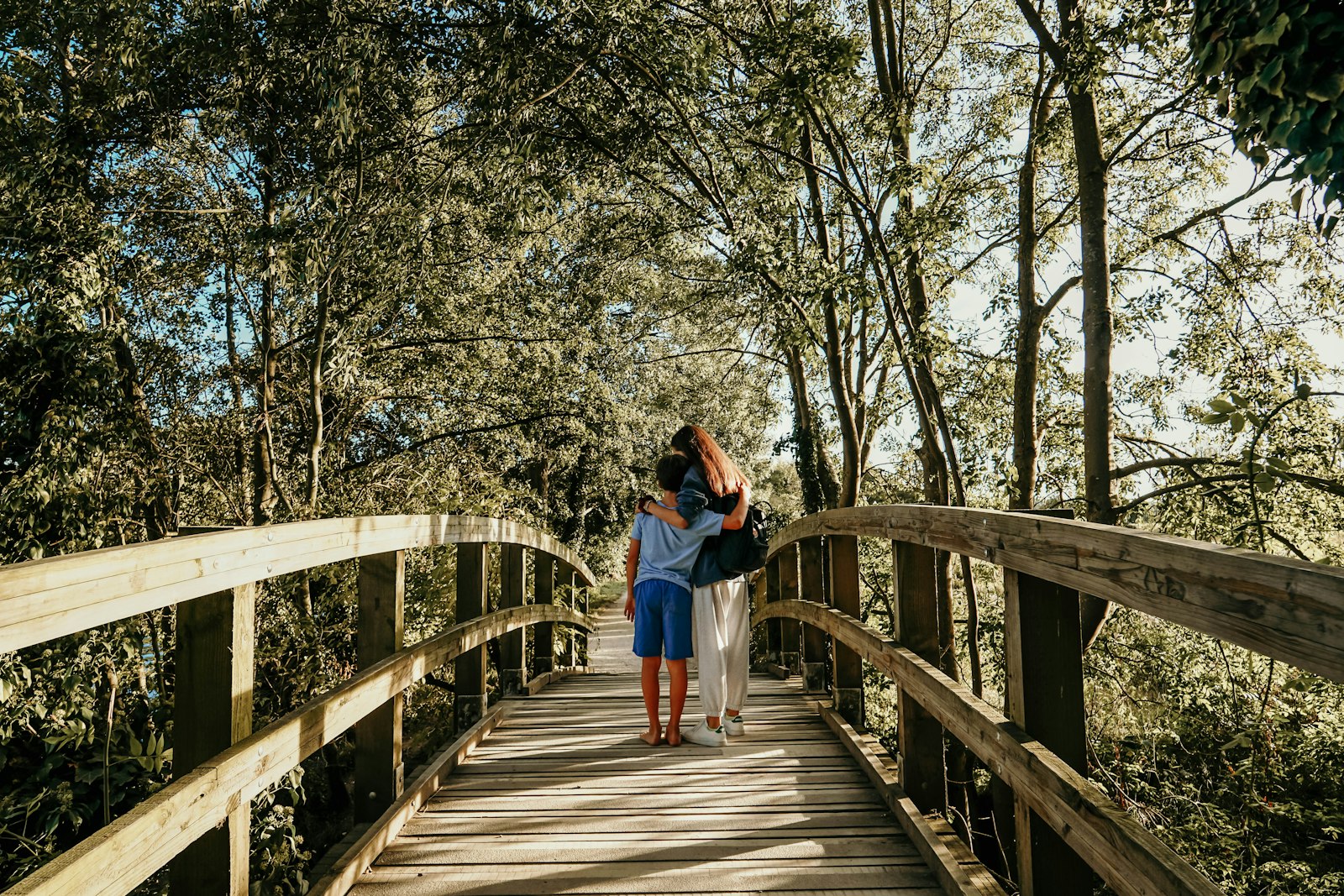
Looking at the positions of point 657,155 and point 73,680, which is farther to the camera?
point 657,155

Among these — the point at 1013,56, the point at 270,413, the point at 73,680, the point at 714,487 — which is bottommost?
the point at 73,680

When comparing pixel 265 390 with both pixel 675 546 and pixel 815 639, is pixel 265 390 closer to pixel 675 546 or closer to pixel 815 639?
pixel 675 546

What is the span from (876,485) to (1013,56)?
8.08m

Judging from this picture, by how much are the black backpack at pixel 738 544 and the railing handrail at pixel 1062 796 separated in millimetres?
1363

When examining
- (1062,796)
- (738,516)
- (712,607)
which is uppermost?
(738,516)

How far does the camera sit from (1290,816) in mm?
9078

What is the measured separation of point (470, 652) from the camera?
4.54 m

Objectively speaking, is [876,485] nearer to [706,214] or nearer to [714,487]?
[706,214]

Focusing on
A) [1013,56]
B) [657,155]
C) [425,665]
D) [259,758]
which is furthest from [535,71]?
[1013,56]

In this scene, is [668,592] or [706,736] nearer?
[706,736]

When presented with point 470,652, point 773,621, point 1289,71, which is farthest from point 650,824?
point 773,621

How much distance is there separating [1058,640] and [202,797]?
6.88ft

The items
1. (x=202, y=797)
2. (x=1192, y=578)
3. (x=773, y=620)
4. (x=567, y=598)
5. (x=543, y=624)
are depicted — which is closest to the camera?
(x=1192, y=578)

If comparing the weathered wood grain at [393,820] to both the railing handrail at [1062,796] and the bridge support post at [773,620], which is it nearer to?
the railing handrail at [1062,796]
